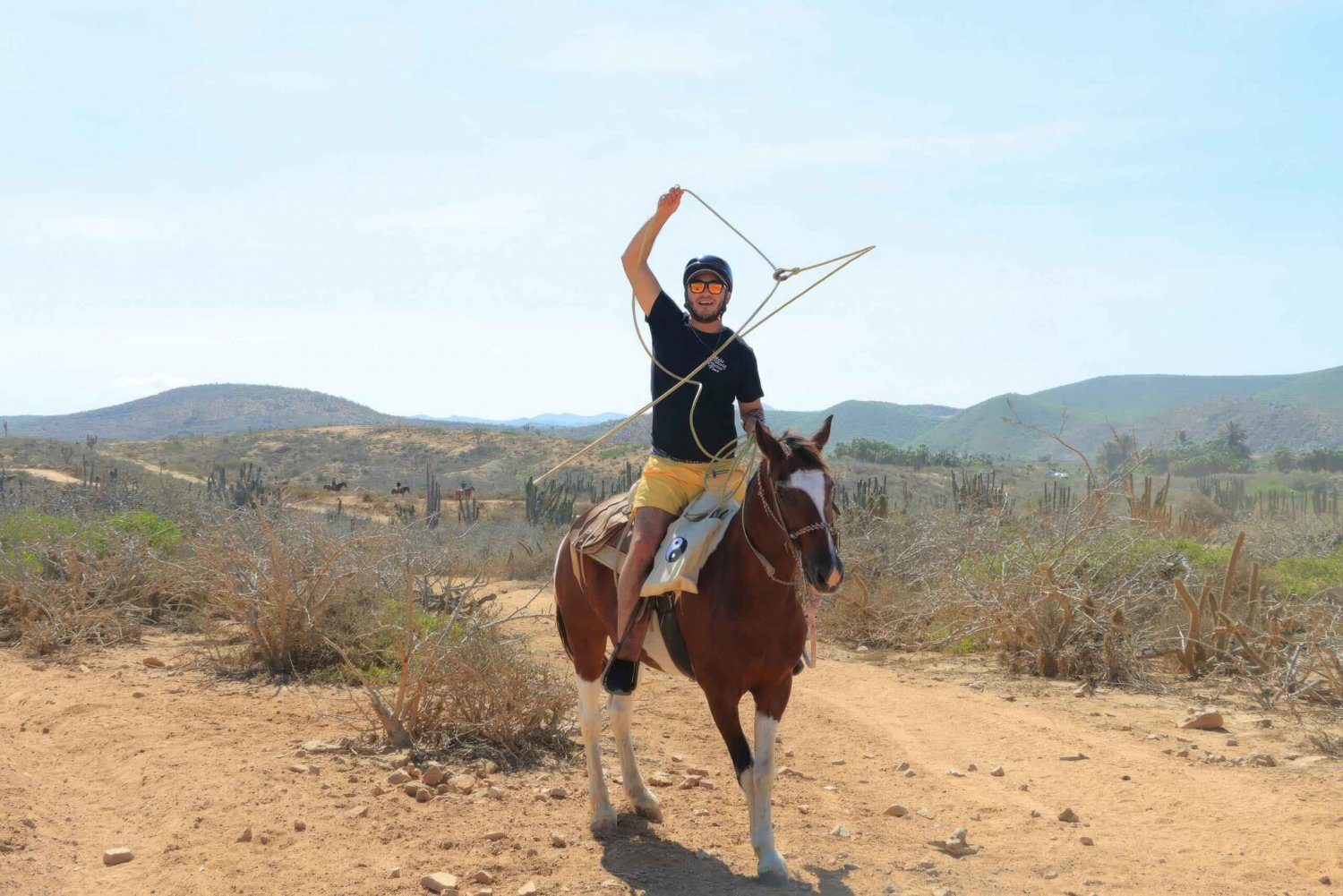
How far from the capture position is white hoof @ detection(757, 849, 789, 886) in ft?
15.9

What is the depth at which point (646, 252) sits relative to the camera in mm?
5887

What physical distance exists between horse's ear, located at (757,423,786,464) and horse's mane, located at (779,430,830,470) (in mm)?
34

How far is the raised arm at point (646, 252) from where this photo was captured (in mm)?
5840

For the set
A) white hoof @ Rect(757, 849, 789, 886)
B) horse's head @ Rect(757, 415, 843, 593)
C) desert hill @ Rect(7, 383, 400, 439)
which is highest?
desert hill @ Rect(7, 383, 400, 439)

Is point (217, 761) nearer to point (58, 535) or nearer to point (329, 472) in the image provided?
point (58, 535)

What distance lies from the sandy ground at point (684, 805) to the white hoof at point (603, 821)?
6 cm

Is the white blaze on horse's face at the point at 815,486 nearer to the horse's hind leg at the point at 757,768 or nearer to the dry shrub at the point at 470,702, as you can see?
the horse's hind leg at the point at 757,768

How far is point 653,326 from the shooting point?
5844 millimetres

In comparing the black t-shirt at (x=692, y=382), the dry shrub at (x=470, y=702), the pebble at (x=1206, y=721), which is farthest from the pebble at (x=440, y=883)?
the pebble at (x=1206, y=721)

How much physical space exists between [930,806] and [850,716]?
2.14 meters

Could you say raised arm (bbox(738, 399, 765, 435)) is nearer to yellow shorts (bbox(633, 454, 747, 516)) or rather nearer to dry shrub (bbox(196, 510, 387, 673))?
yellow shorts (bbox(633, 454, 747, 516))

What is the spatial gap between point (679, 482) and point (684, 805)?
1908 millimetres

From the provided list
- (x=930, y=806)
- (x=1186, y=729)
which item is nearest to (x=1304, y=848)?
(x=930, y=806)

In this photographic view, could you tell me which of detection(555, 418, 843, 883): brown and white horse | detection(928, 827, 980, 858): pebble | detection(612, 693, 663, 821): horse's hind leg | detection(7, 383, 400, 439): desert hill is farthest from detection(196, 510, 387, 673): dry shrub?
detection(7, 383, 400, 439): desert hill
